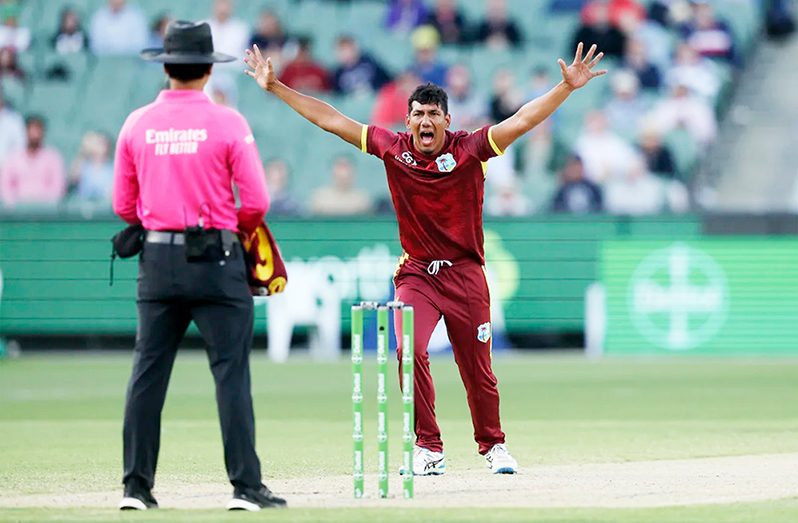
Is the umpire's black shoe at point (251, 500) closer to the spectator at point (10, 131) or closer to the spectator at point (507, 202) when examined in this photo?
the spectator at point (507, 202)

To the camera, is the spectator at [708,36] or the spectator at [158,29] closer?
the spectator at [708,36]

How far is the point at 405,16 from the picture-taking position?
25.3 metres

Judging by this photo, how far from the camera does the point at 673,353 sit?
69.0 feet

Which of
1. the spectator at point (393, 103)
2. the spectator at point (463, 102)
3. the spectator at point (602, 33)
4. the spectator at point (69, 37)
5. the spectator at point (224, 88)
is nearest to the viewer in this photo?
the spectator at point (463, 102)

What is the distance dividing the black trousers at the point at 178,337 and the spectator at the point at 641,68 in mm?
16345

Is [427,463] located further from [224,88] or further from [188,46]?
[224,88]

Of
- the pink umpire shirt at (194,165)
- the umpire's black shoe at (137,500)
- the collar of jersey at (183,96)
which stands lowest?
the umpire's black shoe at (137,500)

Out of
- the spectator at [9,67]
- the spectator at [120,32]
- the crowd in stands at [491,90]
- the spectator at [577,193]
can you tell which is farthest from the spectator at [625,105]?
the spectator at [9,67]

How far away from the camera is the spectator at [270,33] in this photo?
81.2 ft

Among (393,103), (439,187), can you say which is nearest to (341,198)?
(393,103)

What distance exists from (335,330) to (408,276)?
433 inches

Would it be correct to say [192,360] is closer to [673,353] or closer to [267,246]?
[673,353]

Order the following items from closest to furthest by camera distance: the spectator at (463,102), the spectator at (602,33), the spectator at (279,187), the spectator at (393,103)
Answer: the spectator at (279,187)
the spectator at (463,102)
the spectator at (393,103)
the spectator at (602,33)

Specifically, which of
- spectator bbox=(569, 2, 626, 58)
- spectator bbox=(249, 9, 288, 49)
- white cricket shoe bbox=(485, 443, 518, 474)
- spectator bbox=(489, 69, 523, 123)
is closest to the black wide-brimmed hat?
white cricket shoe bbox=(485, 443, 518, 474)
